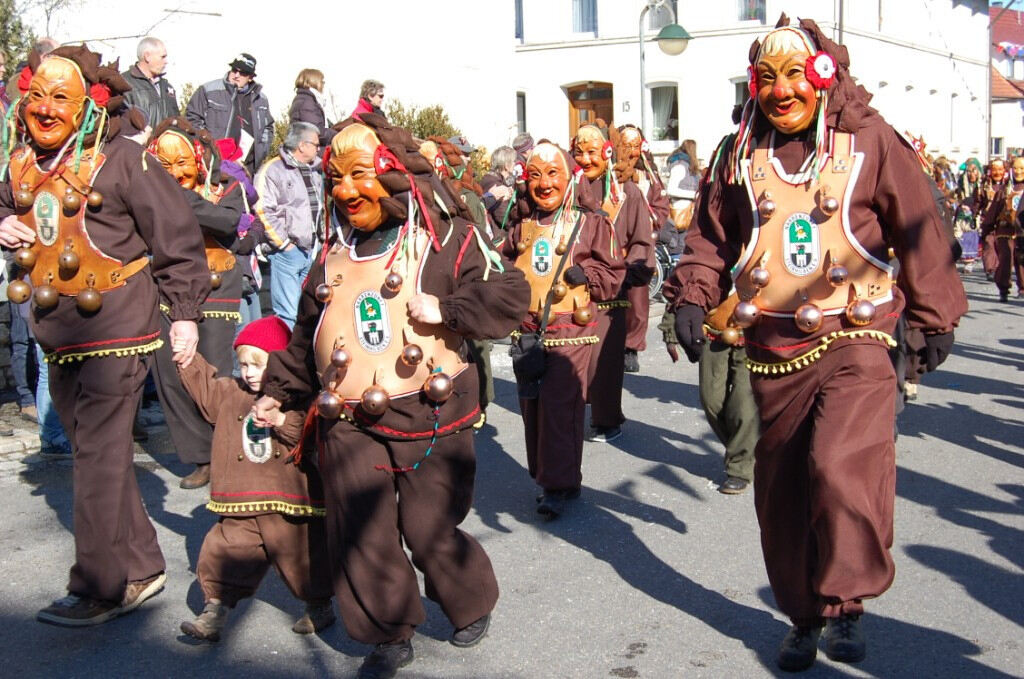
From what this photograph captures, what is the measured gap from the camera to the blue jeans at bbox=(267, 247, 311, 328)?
1011 centimetres

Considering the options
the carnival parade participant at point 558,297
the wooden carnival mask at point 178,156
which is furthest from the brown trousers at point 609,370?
the wooden carnival mask at point 178,156

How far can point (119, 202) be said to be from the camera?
483 centimetres

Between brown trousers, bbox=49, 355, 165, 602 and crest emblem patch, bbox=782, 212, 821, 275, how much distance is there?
8.31 ft

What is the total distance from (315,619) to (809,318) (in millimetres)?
2132

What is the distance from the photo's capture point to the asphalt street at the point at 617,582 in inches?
173

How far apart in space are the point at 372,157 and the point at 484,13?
18536 mm

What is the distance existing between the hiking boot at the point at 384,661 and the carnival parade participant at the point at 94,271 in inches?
47.6

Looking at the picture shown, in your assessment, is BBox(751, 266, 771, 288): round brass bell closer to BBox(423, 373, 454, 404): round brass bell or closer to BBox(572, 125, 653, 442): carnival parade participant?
BBox(423, 373, 454, 404): round brass bell

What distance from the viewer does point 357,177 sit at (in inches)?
164

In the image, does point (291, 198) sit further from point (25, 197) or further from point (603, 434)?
point (25, 197)

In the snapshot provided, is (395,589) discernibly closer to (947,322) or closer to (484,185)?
(947,322)

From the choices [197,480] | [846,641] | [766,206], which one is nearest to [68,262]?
[197,480]

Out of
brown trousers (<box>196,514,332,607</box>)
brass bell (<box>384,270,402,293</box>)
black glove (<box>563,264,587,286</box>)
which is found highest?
brass bell (<box>384,270,402,293</box>)

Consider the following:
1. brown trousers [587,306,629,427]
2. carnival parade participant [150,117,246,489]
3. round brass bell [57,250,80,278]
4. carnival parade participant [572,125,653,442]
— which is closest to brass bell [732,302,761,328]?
round brass bell [57,250,80,278]
